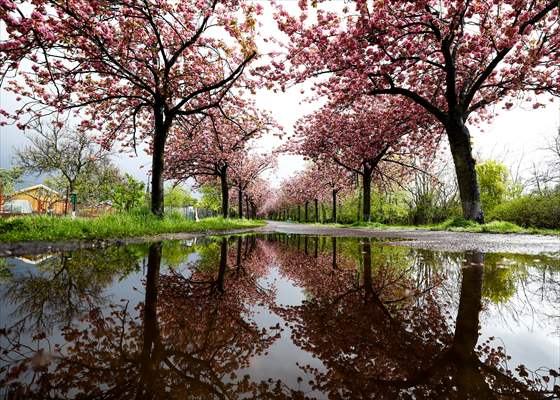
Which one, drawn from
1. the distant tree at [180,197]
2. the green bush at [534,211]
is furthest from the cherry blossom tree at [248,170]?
the distant tree at [180,197]

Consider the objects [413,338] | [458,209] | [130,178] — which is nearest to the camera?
[413,338]

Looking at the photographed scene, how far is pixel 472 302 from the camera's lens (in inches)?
79.2

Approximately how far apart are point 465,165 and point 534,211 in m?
11.6

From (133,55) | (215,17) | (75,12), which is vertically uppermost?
(215,17)

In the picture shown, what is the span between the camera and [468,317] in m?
1.75

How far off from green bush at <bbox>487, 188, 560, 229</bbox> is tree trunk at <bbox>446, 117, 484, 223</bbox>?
10.1 metres

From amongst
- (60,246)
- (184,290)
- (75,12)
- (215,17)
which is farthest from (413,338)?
(215,17)

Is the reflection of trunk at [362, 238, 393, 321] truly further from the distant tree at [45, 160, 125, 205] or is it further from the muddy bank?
the distant tree at [45, 160, 125, 205]

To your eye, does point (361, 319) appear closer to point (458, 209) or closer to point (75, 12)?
point (75, 12)

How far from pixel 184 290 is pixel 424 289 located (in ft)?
6.71

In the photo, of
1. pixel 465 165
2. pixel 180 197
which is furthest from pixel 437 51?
pixel 180 197

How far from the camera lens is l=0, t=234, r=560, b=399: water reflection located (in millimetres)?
1050

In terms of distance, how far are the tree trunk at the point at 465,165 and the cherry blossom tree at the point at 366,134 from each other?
3110 mm

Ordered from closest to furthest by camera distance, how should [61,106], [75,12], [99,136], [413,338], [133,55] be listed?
[413,338], [75,12], [61,106], [133,55], [99,136]
